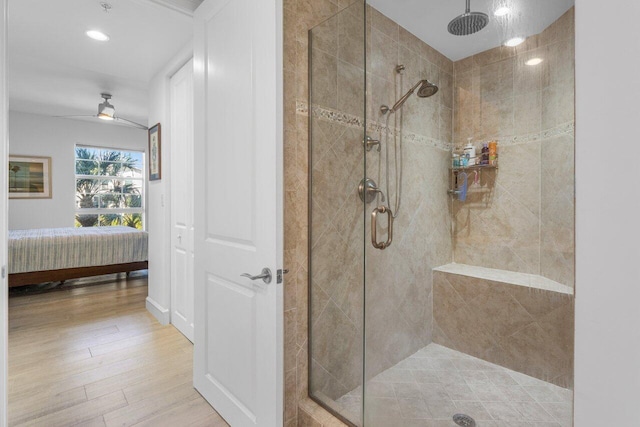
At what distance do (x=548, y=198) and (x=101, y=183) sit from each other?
7444 millimetres

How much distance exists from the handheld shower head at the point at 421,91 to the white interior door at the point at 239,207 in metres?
0.73

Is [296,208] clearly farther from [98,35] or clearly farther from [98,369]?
[98,35]

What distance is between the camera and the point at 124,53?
3.04m

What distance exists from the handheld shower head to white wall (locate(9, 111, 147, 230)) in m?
6.55

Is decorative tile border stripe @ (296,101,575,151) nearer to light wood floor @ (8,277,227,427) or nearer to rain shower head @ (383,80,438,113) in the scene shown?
rain shower head @ (383,80,438,113)

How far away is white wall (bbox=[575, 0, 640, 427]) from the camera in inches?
9.3

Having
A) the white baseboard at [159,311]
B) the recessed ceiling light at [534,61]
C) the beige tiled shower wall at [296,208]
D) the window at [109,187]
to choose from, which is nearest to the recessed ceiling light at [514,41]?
the recessed ceiling light at [534,61]

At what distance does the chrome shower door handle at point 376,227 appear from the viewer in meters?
1.65

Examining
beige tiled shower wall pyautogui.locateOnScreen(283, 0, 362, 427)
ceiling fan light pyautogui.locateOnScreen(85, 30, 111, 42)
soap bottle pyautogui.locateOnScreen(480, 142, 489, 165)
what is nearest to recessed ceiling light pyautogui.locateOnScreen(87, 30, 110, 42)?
ceiling fan light pyautogui.locateOnScreen(85, 30, 111, 42)

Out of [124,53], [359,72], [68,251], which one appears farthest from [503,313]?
[68,251]

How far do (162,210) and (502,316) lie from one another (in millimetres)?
3002

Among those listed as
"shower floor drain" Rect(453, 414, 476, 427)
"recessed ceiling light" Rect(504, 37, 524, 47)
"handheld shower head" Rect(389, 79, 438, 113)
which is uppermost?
"recessed ceiling light" Rect(504, 37, 524, 47)

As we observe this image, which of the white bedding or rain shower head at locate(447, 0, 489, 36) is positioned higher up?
rain shower head at locate(447, 0, 489, 36)

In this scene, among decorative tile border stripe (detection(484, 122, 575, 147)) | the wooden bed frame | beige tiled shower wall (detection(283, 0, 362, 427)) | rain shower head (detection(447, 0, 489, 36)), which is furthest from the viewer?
the wooden bed frame
